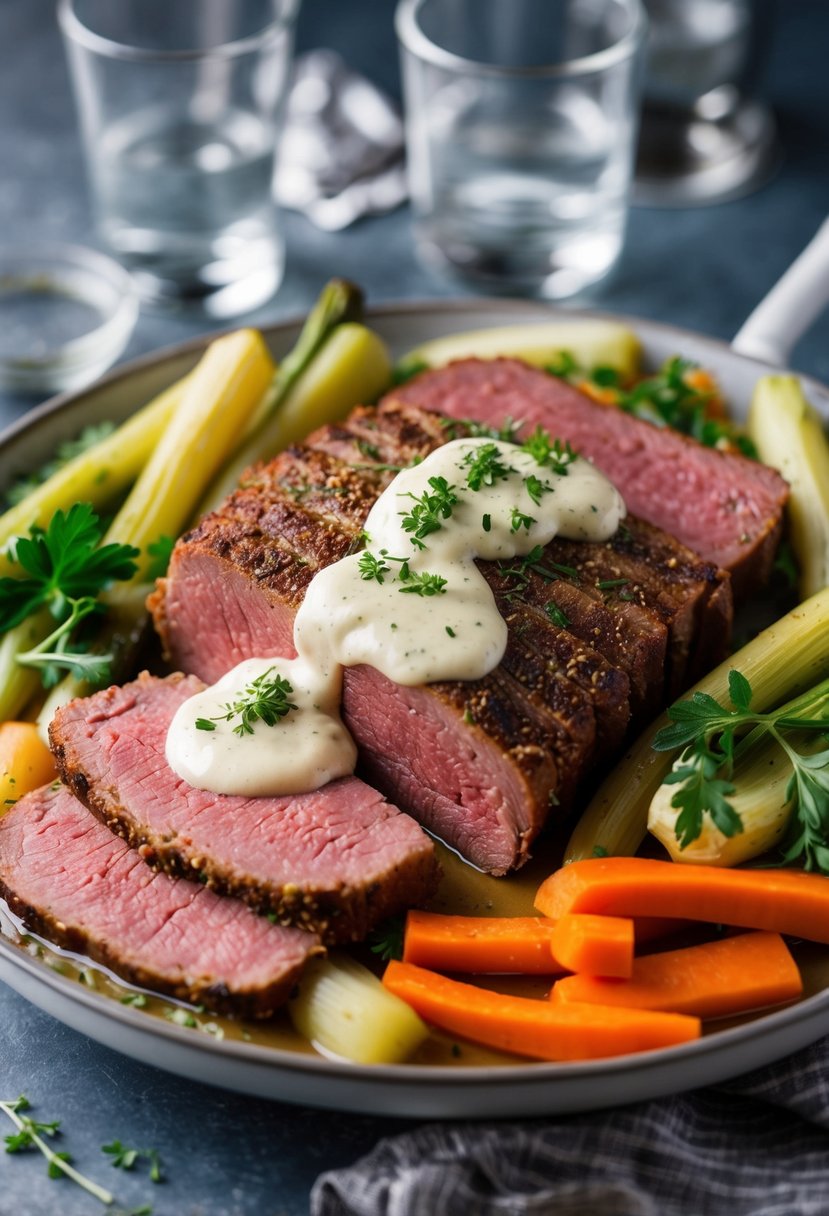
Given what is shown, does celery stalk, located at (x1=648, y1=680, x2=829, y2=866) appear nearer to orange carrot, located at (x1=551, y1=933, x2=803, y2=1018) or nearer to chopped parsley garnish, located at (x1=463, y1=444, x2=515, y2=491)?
orange carrot, located at (x1=551, y1=933, x2=803, y2=1018)

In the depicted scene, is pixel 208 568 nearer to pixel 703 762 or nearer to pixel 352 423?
pixel 352 423

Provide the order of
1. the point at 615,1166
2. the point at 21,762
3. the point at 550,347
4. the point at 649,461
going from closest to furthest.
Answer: the point at 615,1166 → the point at 21,762 → the point at 649,461 → the point at 550,347

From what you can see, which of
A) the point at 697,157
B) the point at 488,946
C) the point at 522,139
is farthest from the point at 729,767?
the point at 697,157

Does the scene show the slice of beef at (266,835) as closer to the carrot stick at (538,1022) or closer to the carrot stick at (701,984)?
the carrot stick at (538,1022)

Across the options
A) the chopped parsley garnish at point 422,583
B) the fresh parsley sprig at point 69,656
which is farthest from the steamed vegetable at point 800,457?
the fresh parsley sprig at point 69,656

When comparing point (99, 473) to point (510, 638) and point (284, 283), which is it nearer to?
point (510, 638)
